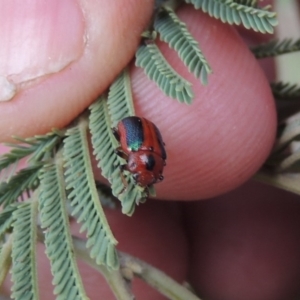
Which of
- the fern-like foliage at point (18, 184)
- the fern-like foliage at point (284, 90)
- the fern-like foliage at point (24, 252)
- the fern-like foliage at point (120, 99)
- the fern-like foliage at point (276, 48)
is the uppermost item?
the fern-like foliage at point (120, 99)

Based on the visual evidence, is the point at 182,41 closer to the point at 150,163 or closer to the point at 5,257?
the point at 150,163

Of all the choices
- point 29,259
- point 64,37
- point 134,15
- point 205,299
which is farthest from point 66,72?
point 205,299

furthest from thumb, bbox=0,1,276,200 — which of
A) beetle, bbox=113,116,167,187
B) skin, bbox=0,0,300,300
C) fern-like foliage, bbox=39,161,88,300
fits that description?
fern-like foliage, bbox=39,161,88,300

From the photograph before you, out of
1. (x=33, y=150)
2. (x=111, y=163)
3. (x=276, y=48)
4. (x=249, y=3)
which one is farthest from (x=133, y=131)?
(x=276, y=48)

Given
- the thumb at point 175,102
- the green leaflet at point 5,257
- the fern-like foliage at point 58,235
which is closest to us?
the fern-like foliage at point 58,235

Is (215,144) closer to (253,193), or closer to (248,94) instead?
(248,94)

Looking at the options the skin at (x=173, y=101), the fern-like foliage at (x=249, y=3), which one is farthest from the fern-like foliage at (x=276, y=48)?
the fern-like foliage at (x=249, y=3)

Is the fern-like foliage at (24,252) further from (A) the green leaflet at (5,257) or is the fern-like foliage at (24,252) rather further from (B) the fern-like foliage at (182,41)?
(B) the fern-like foliage at (182,41)
